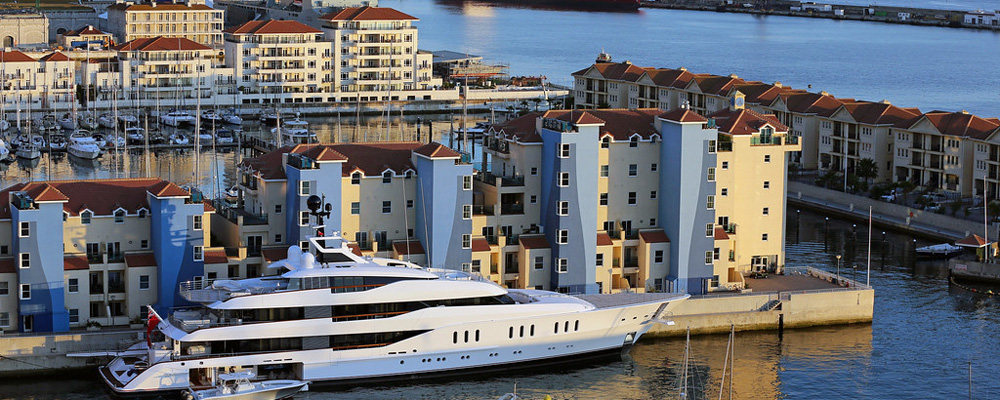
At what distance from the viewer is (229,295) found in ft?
125

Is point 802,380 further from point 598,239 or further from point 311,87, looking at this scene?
point 311,87

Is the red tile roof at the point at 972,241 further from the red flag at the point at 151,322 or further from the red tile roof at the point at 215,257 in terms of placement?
the red flag at the point at 151,322

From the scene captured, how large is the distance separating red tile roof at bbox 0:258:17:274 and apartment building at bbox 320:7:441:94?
52.6m

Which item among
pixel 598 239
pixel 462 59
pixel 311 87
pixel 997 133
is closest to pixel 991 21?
pixel 462 59

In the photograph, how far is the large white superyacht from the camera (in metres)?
37.7

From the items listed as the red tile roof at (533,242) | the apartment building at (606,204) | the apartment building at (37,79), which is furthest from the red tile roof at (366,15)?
the red tile roof at (533,242)

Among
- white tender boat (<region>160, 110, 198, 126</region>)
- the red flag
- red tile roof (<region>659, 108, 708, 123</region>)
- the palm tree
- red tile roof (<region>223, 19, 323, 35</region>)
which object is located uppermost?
red tile roof (<region>223, 19, 323, 35</region>)

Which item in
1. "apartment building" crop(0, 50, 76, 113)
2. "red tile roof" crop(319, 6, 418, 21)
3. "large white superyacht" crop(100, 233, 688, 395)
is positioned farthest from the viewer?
"red tile roof" crop(319, 6, 418, 21)

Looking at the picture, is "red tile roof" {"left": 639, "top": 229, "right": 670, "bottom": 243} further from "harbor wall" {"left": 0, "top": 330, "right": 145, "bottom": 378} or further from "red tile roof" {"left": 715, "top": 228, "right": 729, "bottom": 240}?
"harbor wall" {"left": 0, "top": 330, "right": 145, "bottom": 378}

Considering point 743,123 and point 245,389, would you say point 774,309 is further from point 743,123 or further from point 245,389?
point 245,389

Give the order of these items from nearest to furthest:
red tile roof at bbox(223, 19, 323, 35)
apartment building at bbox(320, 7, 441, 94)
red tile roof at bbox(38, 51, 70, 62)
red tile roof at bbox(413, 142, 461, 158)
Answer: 1. red tile roof at bbox(413, 142, 461, 158)
2. red tile roof at bbox(38, 51, 70, 62)
3. red tile roof at bbox(223, 19, 323, 35)
4. apartment building at bbox(320, 7, 441, 94)

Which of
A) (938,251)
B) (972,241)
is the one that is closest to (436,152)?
(972,241)

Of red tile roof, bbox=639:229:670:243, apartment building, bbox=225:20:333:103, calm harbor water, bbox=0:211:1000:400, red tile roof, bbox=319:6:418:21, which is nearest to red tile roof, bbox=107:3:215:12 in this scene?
apartment building, bbox=225:20:333:103

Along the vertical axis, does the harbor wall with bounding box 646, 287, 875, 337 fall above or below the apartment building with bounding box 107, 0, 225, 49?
below
